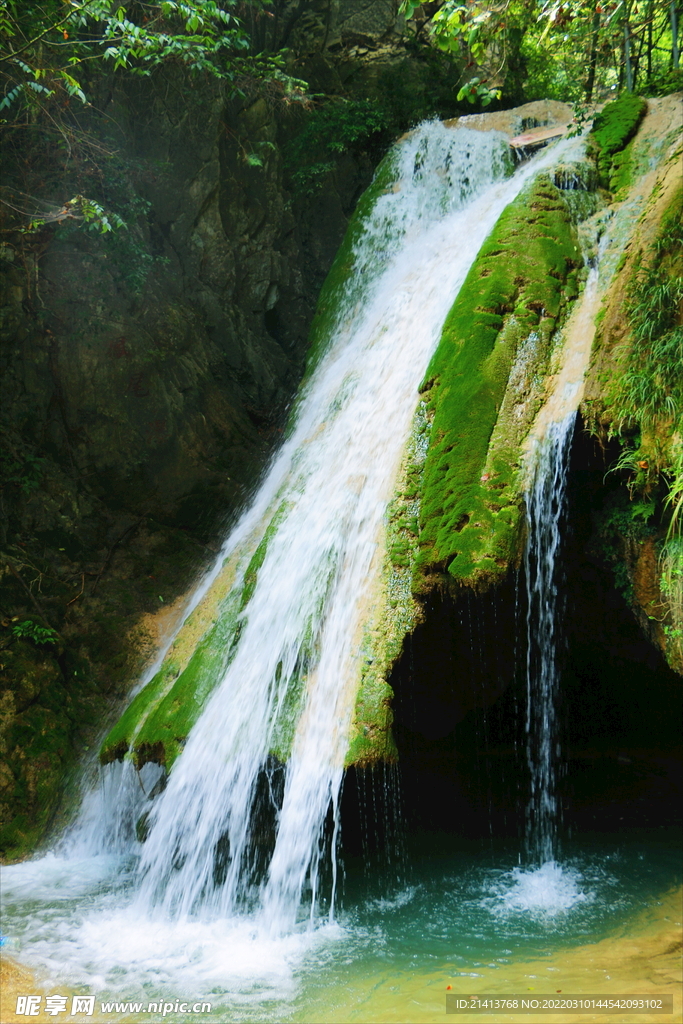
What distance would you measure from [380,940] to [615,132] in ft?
28.4

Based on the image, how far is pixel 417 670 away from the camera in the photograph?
17.0 ft

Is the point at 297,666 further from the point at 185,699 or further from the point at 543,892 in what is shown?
the point at 543,892

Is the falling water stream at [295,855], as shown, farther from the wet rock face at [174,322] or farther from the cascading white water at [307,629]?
the wet rock face at [174,322]

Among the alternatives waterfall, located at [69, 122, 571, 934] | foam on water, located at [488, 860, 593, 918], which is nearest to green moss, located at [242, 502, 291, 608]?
waterfall, located at [69, 122, 571, 934]

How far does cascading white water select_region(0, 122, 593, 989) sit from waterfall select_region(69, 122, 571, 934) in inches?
0.5

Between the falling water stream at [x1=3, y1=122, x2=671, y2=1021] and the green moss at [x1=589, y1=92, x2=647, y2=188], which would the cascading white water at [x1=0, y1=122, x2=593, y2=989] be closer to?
the falling water stream at [x1=3, y1=122, x2=671, y2=1021]

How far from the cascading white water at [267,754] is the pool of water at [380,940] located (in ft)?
0.09

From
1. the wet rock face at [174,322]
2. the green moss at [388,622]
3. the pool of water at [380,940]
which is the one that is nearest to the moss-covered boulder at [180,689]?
the pool of water at [380,940]

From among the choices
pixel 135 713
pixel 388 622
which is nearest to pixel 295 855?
pixel 388 622

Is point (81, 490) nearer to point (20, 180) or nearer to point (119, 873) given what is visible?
point (20, 180)

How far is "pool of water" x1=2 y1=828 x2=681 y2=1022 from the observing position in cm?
395

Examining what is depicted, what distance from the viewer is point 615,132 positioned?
26.4ft

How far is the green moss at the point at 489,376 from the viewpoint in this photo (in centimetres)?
514

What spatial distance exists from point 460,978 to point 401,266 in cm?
852
